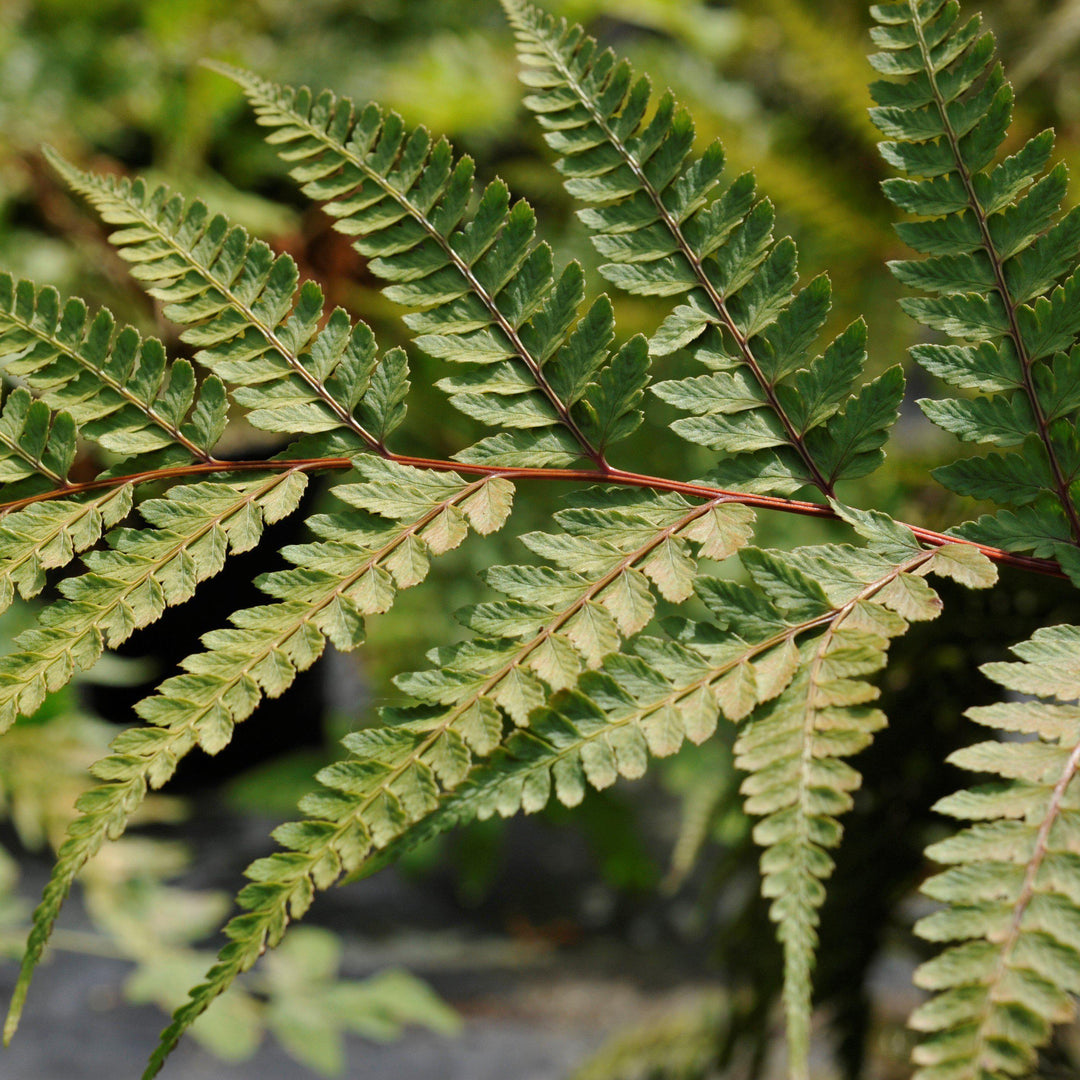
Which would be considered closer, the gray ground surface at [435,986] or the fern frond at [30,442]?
the fern frond at [30,442]

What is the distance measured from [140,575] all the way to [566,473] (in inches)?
10.9

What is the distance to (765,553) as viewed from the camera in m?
0.57

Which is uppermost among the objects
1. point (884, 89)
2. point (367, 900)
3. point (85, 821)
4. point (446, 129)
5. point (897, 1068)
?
point (884, 89)

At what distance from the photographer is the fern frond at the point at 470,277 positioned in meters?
0.62

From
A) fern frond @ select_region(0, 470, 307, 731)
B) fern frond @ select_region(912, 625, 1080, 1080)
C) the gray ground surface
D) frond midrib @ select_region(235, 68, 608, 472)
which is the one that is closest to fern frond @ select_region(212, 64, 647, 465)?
frond midrib @ select_region(235, 68, 608, 472)

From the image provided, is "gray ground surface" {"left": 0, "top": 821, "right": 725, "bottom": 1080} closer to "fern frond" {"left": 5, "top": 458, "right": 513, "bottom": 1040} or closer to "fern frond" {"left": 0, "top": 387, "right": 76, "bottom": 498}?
"fern frond" {"left": 5, "top": 458, "right": 513, "bottom": 1040}

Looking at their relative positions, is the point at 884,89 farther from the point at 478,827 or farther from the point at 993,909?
the point at 478,827

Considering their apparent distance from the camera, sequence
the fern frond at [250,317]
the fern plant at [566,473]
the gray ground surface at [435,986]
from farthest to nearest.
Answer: the gray ground surface at [435,986], the fern frond at [250,317], the fern plant at [566,473]

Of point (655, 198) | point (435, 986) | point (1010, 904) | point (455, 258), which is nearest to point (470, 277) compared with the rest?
point (455, 258)

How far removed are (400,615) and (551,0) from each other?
186 centimetres

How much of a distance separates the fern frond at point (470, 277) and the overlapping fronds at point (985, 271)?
0.63ft

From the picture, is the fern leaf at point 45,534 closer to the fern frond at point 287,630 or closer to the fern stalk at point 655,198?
the fern frond at point 287,630

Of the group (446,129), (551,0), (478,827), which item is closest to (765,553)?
(478,827)

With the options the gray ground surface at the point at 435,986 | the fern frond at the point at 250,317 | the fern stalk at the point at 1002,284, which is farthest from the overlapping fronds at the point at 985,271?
the gray ground surface at the point at 435,986
